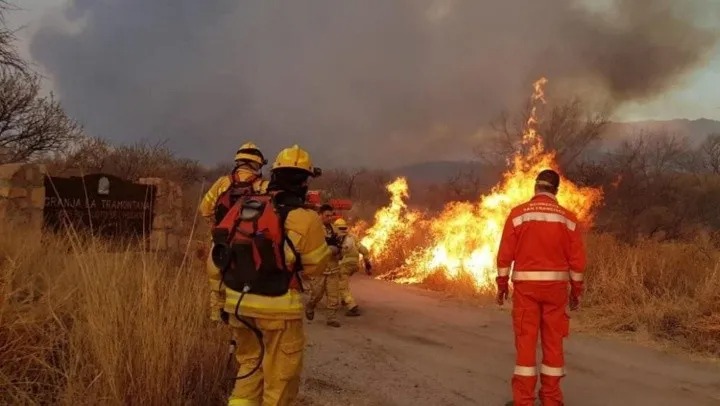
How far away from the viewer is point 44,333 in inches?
173

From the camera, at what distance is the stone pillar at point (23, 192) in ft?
34.0

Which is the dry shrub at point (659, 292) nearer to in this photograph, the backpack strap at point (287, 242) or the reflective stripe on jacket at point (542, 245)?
the reflective stripe on jacket at point (542, 245)

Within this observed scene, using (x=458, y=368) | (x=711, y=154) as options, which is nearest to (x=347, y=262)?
(x=458, y=368)

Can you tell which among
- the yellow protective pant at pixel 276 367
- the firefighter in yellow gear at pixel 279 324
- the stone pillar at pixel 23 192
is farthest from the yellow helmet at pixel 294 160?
the stone pillar at pixel 23 192

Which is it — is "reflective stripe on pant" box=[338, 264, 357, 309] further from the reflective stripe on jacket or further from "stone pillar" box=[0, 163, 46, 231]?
"stone pillar" box=[0, 163, 46, 231]

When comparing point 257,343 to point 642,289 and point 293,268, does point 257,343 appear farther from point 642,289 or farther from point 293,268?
point 642,289

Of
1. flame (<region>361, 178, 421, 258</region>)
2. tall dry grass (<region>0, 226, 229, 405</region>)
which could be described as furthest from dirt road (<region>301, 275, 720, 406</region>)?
flame (<region>361, 178, 421, 258</region>)

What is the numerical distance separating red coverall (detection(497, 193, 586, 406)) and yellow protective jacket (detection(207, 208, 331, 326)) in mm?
2284

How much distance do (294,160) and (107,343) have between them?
1754 mm

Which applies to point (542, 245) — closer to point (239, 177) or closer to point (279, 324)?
point (279, 324)

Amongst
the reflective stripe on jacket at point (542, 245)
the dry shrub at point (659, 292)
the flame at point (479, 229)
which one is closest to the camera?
the reflective stripe on jacket at point (542, 245)

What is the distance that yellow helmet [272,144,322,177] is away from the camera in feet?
14.2

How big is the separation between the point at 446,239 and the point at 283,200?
1211cm

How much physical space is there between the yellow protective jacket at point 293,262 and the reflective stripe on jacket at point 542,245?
2309mm
